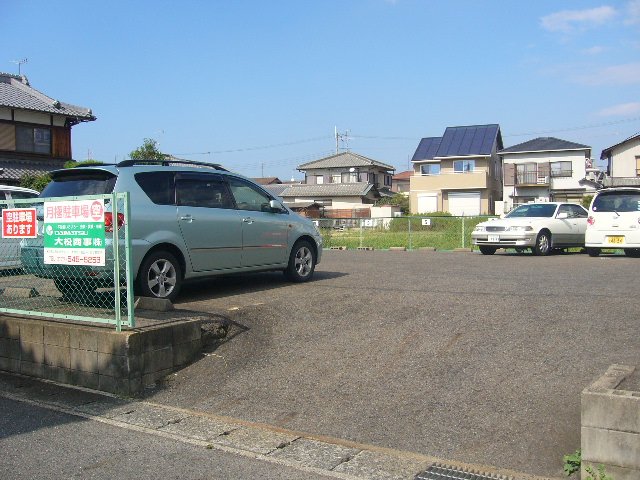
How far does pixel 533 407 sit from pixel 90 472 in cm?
297

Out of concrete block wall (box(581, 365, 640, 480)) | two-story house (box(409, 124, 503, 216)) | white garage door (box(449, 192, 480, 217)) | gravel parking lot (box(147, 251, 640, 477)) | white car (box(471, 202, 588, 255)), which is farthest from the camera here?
white garage door (box(449, 192, 480, 217))

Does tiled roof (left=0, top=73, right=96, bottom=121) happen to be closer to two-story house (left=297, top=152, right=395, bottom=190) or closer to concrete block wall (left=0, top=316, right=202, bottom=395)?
concrete block wall (left=0, top=316, right=202, bottom=395)

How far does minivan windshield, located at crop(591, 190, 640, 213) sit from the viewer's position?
1276 centimetres

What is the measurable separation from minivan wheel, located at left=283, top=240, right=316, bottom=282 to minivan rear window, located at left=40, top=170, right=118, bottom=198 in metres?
2.88

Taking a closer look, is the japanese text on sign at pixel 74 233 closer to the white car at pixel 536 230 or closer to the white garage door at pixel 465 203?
the white car at pixel 536 230

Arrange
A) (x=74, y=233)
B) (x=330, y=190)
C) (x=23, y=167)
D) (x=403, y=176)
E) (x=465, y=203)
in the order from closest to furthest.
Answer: (x=74, y=233), (x=23, y=167), (x=465, y=203), (x=330, y=190), (x=403, y=176)

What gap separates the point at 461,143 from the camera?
141 feet

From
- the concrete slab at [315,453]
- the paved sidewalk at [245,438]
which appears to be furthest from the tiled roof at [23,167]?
the concrete slab at [315,453]

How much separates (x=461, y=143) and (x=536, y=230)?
30.0 m

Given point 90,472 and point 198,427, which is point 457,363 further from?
point 90,472

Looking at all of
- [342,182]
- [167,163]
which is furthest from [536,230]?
[342,182]

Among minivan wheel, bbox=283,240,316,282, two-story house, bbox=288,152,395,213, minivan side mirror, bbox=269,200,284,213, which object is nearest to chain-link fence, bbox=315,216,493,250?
minivan wheel, bbox=283,240,316,282

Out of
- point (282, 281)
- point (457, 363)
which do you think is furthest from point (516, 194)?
point (457, 363)

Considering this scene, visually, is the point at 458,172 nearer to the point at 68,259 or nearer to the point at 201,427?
the point at 68,259
